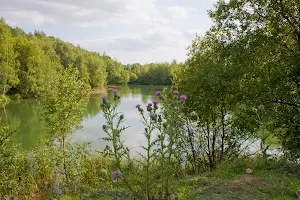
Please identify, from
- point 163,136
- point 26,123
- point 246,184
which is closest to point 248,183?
point 246,184

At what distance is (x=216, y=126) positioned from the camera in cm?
775

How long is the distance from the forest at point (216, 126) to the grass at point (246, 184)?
0.6 inches

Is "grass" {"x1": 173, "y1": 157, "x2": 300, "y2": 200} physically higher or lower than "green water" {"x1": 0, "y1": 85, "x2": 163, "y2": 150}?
higher

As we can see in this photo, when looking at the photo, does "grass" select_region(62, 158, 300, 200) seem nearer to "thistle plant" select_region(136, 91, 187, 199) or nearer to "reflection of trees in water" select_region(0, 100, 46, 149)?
"thistle plant" select_region(136, 91, 187, 199)

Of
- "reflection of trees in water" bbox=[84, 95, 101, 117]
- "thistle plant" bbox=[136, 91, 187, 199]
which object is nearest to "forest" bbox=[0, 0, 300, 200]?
"thistle plant" bbox=[136, 91, 187, 199]

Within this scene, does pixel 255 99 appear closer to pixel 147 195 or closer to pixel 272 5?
pixel 272 5

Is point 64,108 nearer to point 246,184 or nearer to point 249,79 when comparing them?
point 249,79

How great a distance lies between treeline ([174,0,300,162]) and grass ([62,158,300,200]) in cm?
102

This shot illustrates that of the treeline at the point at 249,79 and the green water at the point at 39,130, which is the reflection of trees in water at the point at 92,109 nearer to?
the green water at the point at 39,130

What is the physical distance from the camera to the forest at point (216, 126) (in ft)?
13.2

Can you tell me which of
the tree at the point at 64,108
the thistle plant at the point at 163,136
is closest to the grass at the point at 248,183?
the thistle plant at the point at 163,136

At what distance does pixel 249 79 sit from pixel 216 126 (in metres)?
1.57

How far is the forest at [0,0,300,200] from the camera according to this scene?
4016mm

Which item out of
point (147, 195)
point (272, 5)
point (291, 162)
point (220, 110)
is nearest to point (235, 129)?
point (220, 110)
